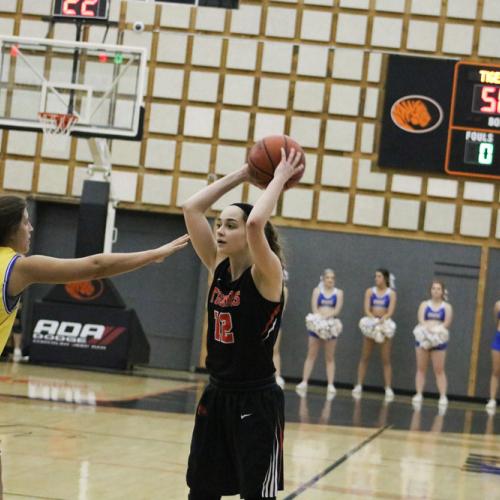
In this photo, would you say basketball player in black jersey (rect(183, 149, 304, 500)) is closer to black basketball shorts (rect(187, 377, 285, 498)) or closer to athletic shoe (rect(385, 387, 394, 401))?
black basketball shorts (rect(187, 377, 285, 498))

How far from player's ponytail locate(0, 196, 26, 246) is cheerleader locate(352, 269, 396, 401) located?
11.1 metres

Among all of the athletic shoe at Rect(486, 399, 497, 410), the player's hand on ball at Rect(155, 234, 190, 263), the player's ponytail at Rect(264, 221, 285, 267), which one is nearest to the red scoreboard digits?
the athletic shoe at Rect(486, 399, 497, 410)

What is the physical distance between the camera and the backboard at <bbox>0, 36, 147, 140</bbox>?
12898 millimetres

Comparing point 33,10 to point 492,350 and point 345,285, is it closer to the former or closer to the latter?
point 345,285

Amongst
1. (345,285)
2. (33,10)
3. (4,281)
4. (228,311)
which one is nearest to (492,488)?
(228,311)

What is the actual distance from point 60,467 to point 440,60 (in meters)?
→ 10.9

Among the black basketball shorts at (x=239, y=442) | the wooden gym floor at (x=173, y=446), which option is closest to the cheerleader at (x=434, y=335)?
the wooden gym floor at (x=173, y=446)

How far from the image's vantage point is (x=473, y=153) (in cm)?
1438

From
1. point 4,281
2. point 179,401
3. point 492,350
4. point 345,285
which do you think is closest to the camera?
point 4,281

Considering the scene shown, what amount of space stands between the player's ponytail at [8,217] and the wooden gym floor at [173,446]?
72.8 inches

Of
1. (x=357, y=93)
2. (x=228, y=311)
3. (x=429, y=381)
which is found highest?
(x=357, y=93)

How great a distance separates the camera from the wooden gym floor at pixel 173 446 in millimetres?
5680

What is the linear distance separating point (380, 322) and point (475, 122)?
3016mm

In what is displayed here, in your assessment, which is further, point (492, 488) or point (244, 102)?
point (244, 102)
